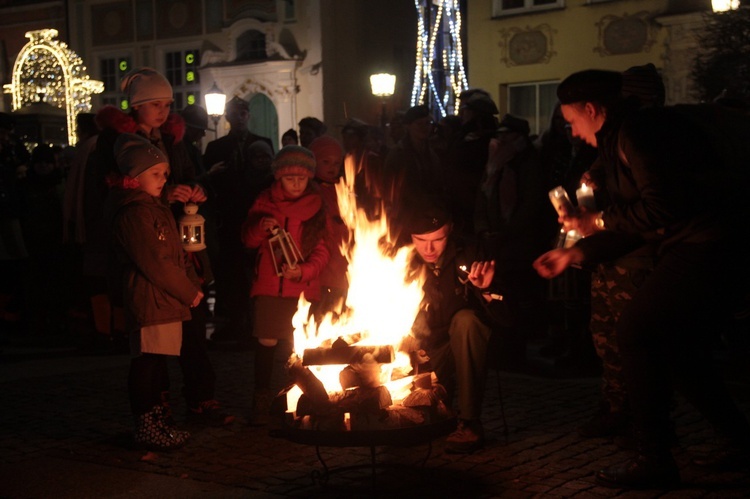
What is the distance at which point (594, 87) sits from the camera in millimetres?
5430

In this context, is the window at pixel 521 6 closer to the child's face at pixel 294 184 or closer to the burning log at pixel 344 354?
the child's face at pixel 294 184

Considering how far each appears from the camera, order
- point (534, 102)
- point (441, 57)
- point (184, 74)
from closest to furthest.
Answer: point (534, 102) → point (441, 57) → point (184, 74)

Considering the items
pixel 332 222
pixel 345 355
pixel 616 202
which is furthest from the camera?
pixel 332 222

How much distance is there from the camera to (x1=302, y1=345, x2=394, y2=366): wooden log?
5.18m

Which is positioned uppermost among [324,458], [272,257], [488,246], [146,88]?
[146,88]

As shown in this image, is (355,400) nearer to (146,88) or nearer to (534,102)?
(146,88)

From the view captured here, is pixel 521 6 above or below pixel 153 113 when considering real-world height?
above

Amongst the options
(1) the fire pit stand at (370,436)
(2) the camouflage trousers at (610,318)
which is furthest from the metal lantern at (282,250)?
(2) the camouflage trousers at (610,318)

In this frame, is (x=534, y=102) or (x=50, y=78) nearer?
(x=534, y=102)

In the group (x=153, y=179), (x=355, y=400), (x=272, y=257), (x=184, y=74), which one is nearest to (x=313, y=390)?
(x=355, y=400)

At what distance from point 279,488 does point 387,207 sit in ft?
13.5

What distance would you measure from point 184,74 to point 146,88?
25.8 m

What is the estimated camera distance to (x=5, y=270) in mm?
11320

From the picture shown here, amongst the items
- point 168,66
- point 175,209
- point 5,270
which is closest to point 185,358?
point 175,209
